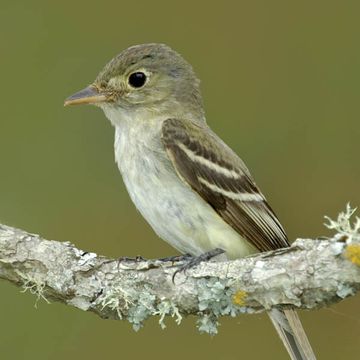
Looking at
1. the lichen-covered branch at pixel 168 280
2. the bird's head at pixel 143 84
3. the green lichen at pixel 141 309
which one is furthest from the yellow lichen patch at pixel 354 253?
the bird's head at pixel 143 84

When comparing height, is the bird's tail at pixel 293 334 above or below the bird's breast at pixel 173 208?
below

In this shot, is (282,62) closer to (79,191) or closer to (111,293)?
(79,191)

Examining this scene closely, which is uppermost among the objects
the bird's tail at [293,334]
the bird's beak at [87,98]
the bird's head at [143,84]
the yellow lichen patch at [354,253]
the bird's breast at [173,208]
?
the bird's head at [143,84]

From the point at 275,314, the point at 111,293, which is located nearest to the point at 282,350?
the point at 275,314

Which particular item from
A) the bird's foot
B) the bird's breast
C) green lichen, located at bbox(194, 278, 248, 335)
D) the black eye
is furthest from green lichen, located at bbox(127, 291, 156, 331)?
the black eye

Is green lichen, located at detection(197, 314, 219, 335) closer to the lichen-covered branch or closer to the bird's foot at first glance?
the lichen-covered branch

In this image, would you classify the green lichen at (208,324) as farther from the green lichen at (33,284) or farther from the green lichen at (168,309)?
the green lichen at (33,284)
